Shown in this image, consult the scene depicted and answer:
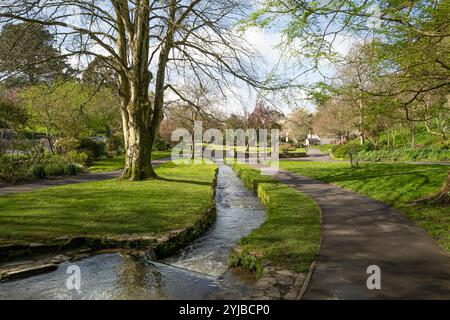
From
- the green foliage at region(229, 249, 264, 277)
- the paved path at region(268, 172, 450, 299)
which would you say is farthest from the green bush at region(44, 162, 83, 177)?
the green foliage at region(229, 249, 264, 277)

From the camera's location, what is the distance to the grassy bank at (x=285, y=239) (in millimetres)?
6156

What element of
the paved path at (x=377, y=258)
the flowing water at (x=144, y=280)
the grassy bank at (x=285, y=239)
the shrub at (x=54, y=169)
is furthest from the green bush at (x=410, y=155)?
the shrub at (x=54, y=169)

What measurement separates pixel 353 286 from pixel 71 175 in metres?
19.3

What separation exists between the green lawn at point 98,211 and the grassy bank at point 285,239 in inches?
85.6

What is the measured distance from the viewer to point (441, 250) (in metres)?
6.72

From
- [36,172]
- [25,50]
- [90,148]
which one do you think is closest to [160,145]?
[90,148]

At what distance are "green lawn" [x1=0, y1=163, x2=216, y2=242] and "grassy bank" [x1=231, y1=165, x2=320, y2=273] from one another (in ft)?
7.14

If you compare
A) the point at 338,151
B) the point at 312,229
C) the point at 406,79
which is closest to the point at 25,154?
the point at 312,229

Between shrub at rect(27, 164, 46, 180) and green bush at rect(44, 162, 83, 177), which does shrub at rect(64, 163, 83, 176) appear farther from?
shrub at rect(27, 164, 46, 180)

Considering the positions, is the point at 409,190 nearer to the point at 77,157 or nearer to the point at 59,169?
the point at 59,169

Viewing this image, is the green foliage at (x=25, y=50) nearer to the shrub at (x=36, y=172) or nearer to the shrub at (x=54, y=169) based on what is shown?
the shrub at (x=36, y=172)

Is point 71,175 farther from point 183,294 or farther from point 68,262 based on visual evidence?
point 183,294

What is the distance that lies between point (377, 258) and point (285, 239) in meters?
1.97

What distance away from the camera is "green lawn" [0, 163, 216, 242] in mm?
7770
